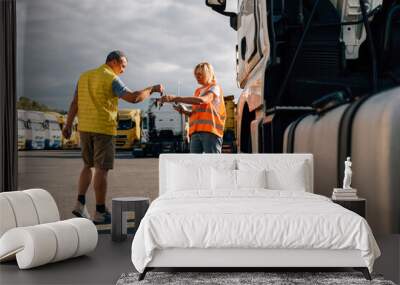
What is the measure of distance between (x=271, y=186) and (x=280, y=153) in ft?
1.87

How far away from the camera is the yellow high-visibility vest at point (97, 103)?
5660mm

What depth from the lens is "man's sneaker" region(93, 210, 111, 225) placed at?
223 inches

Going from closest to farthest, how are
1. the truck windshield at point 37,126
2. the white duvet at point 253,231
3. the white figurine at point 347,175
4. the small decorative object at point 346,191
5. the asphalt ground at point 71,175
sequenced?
the white duvet at point 253,231, the small decorative object at point 346,191, the white figurine at point 347,175, the asphalt ground at point 71,175, the truck windshield at point 37,126

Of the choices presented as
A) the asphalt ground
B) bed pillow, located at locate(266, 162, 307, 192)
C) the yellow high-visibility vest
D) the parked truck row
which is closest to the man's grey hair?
the yellow high-visibility vest

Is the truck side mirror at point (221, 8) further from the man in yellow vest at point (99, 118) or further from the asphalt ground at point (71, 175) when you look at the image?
the asphalt ground at point (71, 175)

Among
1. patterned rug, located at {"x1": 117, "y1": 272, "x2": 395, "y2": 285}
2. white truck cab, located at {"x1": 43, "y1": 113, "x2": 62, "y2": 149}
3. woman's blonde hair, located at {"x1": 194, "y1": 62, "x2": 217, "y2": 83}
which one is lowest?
patterned rug, located at {"x1": 117, "y1": 272, "x2": 395, "y2": 285}

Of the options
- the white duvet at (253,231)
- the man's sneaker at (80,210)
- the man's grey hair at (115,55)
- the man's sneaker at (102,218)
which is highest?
the man's grey hair at (115,55)

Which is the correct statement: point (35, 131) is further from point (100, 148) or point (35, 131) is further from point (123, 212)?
point (123, 212)

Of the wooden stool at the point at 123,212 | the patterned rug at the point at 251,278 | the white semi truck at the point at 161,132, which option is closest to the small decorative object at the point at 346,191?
the patterned rug at the point at 251,278

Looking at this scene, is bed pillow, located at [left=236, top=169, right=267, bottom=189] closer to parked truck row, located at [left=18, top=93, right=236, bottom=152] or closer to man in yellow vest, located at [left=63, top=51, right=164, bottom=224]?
parked truck row, located at [left=18, top=93, right=236, bottom=152]

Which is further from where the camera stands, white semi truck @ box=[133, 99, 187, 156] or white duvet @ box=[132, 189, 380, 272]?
white semi truck @ box=[133, 99, 187, 156]

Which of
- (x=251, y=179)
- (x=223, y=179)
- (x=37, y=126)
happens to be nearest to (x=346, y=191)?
(x=251, y=179)

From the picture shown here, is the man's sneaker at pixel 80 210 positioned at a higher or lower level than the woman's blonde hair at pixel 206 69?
lower

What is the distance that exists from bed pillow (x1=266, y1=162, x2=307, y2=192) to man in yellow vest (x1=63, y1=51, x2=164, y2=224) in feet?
4.68
